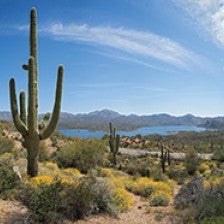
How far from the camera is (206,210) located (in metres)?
9.70

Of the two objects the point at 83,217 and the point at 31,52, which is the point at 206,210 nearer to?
the point at 83,217

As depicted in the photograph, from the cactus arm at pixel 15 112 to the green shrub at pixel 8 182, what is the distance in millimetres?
2528

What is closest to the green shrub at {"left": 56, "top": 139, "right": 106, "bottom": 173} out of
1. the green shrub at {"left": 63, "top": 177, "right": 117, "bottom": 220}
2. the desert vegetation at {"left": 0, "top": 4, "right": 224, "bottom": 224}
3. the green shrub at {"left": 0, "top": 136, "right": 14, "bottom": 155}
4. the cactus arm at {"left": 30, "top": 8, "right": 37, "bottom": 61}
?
the green shrub at {"left": 0, "top": 136, "right": 14, "bottom": 155}

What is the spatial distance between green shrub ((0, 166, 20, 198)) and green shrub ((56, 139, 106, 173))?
12.1 metres

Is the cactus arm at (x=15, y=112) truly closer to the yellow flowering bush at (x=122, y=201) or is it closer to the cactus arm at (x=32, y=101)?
the cactus arm at (x=32, y=101)

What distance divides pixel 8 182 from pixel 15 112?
3754mm

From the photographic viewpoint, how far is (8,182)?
11094mm

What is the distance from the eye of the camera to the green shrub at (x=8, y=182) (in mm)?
10720

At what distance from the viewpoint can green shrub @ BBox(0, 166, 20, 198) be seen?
10720mm

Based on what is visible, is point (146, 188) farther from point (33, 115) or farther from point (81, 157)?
point (81, 157)

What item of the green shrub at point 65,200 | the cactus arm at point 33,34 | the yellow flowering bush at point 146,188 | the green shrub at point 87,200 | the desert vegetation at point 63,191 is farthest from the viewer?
the yellow flowering bush at point 146,188

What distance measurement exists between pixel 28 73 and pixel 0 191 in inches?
192

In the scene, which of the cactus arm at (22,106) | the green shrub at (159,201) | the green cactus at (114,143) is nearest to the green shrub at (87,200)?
the green shrub at (159,201)

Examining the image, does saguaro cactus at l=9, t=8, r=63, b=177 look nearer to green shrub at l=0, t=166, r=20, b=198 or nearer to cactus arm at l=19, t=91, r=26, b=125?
cactus arm at l=19, t=91, r=26, b=125
